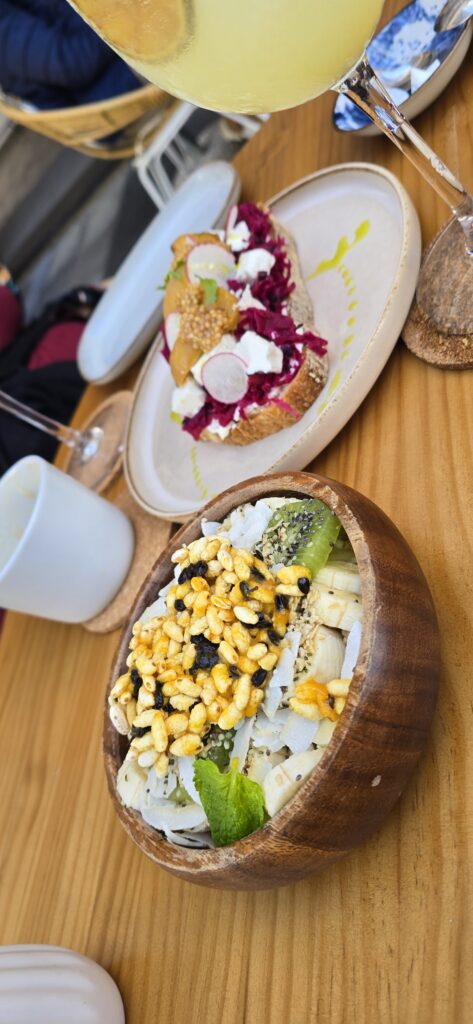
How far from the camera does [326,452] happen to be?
3.28ft

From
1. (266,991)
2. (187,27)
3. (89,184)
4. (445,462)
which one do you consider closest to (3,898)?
(266,991)

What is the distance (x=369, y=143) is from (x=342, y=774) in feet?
3.22

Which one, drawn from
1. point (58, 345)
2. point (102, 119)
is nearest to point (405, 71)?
point (58, 345)

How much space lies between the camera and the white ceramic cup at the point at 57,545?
1083mm

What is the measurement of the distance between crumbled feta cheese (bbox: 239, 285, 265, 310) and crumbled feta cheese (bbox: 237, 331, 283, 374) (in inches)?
1.9

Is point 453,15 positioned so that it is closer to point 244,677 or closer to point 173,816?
point 244,677

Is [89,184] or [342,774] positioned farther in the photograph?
[89,184]

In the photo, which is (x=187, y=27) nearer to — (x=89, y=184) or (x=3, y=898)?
(x=3, y=898)

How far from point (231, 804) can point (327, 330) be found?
0.66m

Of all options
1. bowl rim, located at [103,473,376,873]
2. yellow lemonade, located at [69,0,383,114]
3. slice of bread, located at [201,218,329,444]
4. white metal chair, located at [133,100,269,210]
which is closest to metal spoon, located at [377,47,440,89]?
slice of bread, located at [201,218,329,444]

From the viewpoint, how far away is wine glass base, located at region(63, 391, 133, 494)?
1433 millimetres

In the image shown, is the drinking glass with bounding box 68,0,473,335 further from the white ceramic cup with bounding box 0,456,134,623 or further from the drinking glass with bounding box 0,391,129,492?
the drinking glass with bounding box 0,391,129,492

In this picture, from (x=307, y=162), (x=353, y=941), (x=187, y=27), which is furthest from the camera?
(x=307, y=162)

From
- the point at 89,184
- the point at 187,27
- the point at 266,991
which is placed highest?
the point at 187,27
